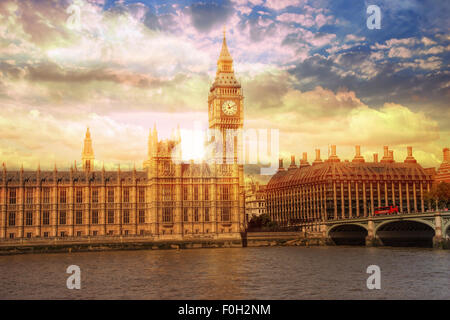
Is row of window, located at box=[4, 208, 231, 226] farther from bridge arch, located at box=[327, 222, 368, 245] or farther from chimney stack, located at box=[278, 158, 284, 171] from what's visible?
chimney stack, located at box=[278, 158, 284, 171]

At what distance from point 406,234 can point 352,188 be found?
40.8m

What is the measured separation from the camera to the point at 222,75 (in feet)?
481

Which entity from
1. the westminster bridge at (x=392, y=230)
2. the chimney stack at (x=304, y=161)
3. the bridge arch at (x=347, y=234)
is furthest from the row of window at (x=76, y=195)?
the chimney stack at (x=304, y=161)

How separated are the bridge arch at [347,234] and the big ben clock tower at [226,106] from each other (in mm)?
28526

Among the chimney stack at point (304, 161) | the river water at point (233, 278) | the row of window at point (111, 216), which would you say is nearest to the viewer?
the river water at point (233, 278)

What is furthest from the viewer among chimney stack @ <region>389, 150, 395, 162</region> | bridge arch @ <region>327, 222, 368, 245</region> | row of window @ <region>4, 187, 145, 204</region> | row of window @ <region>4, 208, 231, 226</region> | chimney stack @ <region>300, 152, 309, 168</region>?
chimney stack @ <region>300, 152, 309, 168</region>

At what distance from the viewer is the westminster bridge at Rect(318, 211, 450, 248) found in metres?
88.2

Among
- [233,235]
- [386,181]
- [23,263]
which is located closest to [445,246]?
[233,235]

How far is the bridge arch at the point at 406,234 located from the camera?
359 feet

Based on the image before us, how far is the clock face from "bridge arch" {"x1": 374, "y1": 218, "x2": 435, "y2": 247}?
150ft
